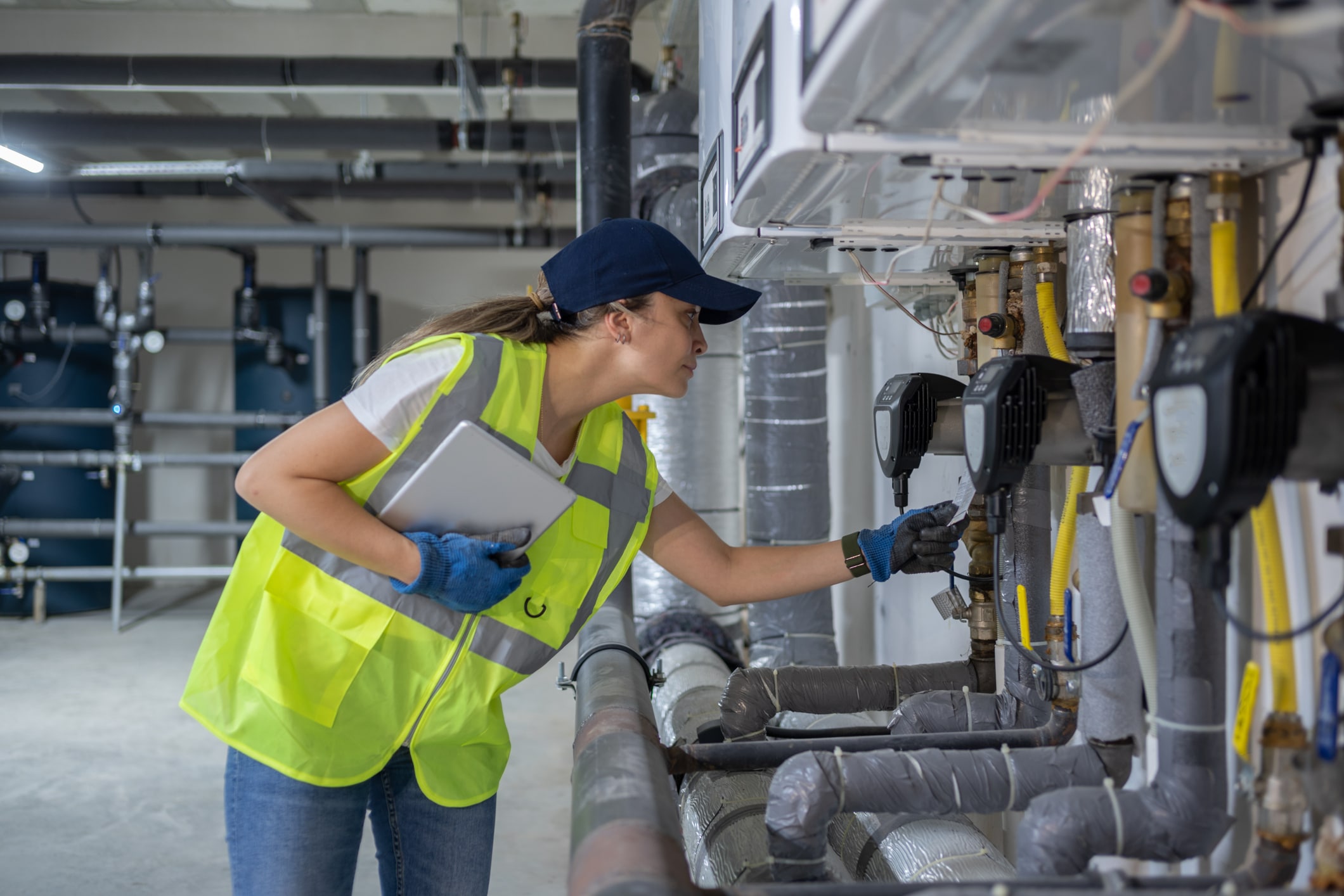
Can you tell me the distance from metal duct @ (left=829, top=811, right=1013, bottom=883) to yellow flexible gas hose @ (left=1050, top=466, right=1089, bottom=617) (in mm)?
266

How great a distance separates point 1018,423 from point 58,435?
5.07 m

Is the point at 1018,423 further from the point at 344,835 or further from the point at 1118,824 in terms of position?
the point at 344,835

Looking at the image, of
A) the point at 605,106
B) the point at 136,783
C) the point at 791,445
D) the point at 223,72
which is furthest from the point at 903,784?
the point at 223,72

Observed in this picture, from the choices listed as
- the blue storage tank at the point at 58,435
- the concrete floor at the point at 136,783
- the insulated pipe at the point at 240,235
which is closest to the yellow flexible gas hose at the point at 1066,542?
the concrete floor at the point at 136,783

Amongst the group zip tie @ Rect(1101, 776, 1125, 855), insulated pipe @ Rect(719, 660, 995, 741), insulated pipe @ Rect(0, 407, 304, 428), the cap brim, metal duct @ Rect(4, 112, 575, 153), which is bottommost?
insulated pipe @ Rect(719, 660, 995, 741)

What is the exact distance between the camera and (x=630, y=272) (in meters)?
1.05

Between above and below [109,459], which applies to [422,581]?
below

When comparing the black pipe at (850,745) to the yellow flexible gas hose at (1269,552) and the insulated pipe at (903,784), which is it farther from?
the yellow flexible gas hose at (1269,552)

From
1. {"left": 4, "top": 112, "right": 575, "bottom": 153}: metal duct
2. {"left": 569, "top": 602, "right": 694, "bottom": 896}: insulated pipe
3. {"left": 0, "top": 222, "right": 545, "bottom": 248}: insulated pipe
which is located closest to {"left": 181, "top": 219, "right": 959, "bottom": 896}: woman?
{"left": 569, "top": 602, "right": 694, "bottom": 896}: insulated pipe

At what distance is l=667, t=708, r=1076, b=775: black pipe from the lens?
3.40ft

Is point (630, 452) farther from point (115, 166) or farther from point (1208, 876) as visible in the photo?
point (115, 166)

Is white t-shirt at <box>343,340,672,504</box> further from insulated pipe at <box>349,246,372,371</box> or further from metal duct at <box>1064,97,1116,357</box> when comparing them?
insulated pipe at <box>349,246,372,371</box>

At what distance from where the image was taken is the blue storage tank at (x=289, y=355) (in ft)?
16.0

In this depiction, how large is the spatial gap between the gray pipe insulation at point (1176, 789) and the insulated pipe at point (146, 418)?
4361mm
